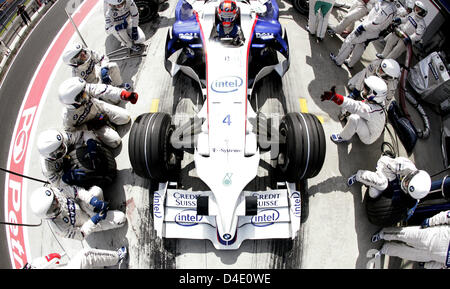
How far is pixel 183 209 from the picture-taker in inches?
172

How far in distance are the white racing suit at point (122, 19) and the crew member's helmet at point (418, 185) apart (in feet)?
19.2

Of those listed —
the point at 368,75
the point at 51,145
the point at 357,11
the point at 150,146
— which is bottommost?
the point at 368,75

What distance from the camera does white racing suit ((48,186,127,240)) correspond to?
4090mm

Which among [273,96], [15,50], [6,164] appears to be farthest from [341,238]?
[15,50]

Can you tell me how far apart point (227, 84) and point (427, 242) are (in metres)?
3.46

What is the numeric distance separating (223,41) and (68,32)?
200 inches

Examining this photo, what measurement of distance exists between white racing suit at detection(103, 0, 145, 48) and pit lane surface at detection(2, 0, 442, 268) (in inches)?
26.2

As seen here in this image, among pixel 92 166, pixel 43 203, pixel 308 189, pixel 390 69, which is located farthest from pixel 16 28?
pixel 390 69

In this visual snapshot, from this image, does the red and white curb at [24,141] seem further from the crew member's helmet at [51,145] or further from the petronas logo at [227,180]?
the petronas logo at [227,180]

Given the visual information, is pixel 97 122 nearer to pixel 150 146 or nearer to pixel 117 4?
pixel 150 146

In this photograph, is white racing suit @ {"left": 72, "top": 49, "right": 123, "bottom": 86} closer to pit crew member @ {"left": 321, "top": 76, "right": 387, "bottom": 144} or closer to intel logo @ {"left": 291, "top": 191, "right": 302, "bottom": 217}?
pit crew member @ {"left": 321, "top": 76, "right": 387, "bottom": 144}

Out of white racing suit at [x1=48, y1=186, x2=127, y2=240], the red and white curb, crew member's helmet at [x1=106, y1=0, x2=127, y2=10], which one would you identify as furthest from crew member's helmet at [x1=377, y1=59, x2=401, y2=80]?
the red and white curb

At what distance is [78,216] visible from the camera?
14.2 ft

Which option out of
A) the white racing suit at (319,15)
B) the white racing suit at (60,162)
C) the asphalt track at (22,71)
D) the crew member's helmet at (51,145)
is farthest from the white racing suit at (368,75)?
Answer: the asphalt track at (22,71)
